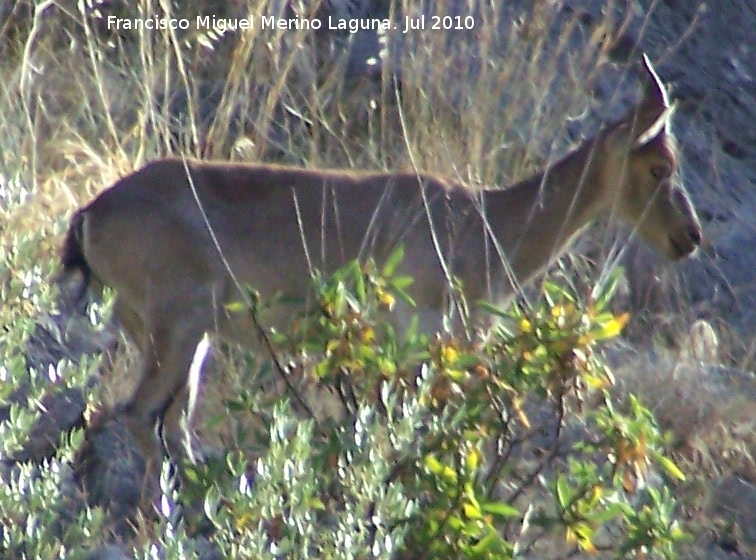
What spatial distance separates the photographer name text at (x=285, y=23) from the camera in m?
7.54

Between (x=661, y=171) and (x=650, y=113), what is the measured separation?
272 mm

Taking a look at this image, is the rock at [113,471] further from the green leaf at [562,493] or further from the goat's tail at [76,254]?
the green leaf at [562,493]

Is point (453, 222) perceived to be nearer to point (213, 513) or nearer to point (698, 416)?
point (698, 416)

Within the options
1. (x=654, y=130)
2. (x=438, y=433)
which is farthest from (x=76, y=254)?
(x=654, y=130)

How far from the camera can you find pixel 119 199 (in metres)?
5.76

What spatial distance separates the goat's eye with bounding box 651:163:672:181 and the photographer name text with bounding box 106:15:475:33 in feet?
4.96

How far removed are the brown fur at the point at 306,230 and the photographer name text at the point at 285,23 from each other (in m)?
1.29

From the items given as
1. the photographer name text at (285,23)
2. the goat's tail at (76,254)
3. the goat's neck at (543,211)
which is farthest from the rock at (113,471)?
the photographer name text at (285,23)

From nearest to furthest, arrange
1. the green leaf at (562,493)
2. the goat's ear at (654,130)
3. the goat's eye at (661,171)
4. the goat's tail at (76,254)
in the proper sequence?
the green leaf at (562,493)
the goat's tail at (76,254)
the goat's ear at (654,130)
the goat's eye at (661,171)

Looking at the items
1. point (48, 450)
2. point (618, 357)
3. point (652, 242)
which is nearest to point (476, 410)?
point (48, 450)

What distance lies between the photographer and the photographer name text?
7540 mm

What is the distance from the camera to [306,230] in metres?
6.10

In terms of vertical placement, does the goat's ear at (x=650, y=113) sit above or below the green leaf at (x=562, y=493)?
below

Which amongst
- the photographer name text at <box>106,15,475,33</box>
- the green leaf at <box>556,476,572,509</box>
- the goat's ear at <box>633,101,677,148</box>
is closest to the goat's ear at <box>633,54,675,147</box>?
the goat's ear at <box>633,101,677,148</box>
